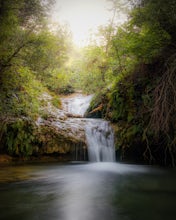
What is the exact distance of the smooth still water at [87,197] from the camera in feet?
7.91

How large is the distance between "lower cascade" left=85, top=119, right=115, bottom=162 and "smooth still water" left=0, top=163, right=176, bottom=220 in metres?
2.51

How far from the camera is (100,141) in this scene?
25.4 feet

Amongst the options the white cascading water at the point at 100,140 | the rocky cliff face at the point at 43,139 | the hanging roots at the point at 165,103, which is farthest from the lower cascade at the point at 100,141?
the hanging roots at the point at 165,103

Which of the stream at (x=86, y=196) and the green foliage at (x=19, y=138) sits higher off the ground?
the green foliage at (x=19, y=138)

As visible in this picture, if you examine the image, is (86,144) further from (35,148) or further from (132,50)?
(132,50)

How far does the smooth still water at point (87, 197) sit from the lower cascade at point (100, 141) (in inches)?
98.7

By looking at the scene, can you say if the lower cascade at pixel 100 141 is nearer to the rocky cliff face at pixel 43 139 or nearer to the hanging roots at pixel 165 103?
the rocky cliff face at pixel 43 139

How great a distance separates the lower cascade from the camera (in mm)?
7359

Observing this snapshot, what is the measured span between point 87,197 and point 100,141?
15.2 feet

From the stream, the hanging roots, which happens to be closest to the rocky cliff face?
the stream

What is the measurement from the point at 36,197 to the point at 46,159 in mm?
4522

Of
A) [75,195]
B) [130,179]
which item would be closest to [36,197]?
[75,195]

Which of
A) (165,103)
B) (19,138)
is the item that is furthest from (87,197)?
(19,138)

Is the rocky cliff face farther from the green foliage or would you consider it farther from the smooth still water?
the smooth still water
